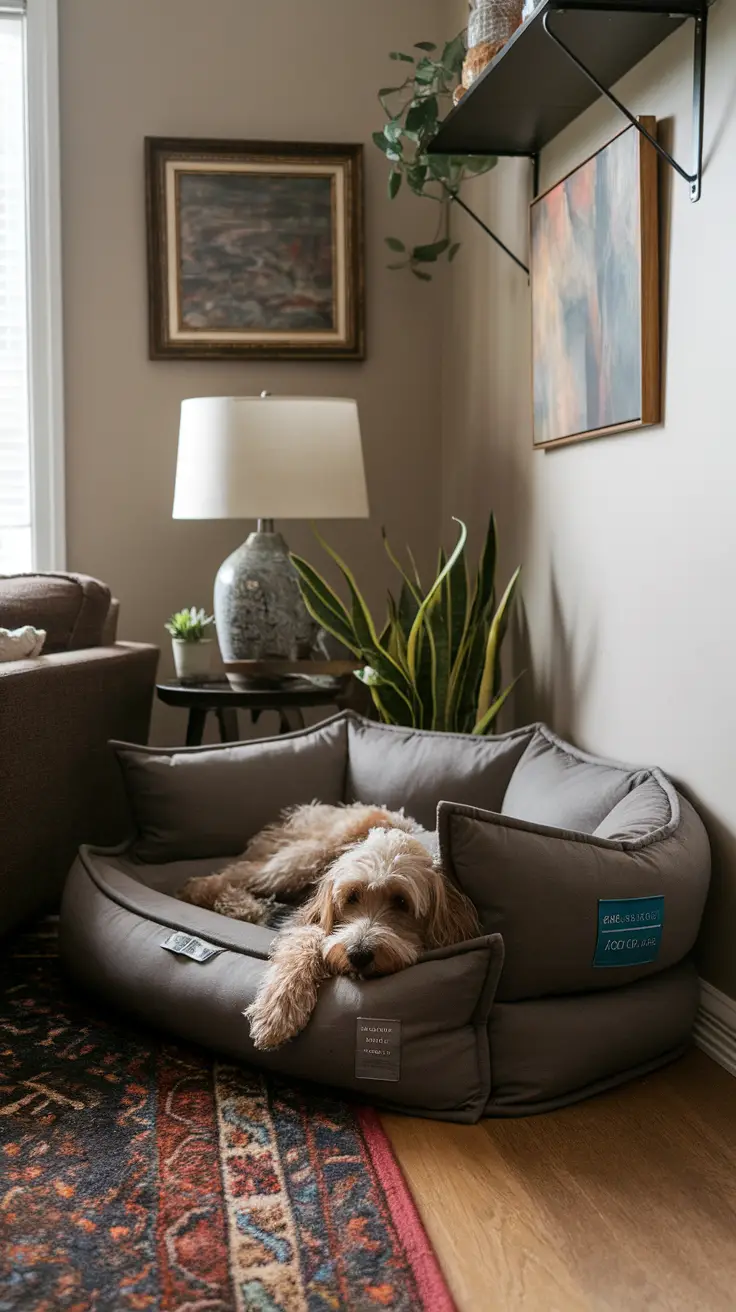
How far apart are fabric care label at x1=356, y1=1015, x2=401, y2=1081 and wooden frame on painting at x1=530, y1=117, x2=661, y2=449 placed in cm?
116

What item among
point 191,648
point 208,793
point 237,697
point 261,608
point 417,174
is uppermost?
point 417,174

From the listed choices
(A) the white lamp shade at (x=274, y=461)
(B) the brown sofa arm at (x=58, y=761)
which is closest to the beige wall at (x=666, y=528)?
(A) the white lamp shade at (x=274, y=461)

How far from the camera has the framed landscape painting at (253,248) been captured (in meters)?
3.46

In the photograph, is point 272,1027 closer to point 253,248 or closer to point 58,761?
point 58,761

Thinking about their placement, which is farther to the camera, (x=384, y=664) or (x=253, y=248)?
(x=253, y=248)

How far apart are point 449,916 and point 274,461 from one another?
4.71 ft

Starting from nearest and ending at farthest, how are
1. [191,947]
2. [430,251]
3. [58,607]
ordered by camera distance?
[191,947] → [58,607] → [430,251]

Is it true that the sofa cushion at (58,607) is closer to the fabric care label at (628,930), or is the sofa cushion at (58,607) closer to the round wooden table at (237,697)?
the round wooden table at (237,697)

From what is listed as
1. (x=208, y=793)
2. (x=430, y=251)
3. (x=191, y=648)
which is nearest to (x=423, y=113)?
(x=430, y=251)

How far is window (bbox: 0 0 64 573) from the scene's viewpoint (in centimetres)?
340

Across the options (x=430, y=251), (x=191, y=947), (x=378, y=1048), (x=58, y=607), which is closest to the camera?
(x=378, y=1048)

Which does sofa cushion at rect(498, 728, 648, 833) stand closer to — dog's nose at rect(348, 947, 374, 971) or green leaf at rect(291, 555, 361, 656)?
dog's nose at rect(348, 947, 374, 971)

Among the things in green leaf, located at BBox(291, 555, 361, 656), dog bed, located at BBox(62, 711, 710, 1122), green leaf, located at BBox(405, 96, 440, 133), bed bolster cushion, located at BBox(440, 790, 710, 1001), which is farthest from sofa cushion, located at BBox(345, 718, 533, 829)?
green leaf, located at BBox(405, 96, 440, 133)

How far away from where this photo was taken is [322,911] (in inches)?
75.0
